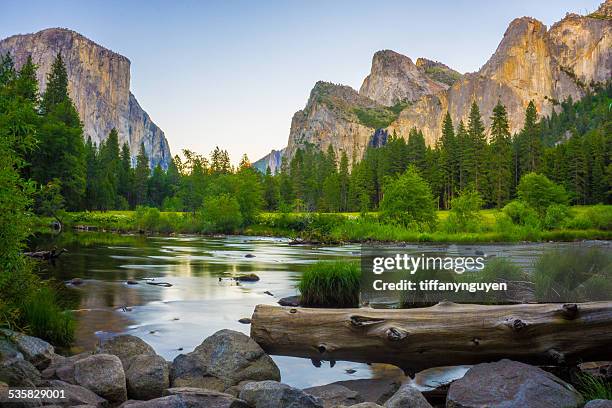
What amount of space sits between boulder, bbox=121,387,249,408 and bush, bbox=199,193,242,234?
190 feet

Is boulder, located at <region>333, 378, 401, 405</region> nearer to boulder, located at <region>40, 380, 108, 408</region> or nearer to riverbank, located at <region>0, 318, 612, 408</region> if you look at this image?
riverbank, located at <region>0, 318, 612, 408</region>

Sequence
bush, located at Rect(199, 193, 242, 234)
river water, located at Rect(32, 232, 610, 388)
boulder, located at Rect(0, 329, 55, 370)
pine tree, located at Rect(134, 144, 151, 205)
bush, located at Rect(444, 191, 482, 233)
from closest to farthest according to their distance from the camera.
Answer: boulder, located at Rect(0, 329, 55, 370) → river water, located at Rect(32, 232, 610, 388) → bush, located at Rect(444, 191, 482, 233) → bush, located at Rect(199, 193, 242, 234) → pine tree, located at Rect(134, 144, 151, 205)

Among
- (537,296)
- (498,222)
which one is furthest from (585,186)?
(537,296)

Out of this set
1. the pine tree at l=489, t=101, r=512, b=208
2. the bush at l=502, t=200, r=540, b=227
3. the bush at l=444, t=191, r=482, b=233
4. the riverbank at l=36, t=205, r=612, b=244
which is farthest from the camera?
the pine tree at l=489, t=101, r=512, b=208

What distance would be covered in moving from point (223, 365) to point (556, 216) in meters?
57.9

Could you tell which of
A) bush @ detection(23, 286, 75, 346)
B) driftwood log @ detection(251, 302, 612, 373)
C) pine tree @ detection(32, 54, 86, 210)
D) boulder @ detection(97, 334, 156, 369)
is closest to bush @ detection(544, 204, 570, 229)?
pine tree @ detection(32, 54, 86, 210)

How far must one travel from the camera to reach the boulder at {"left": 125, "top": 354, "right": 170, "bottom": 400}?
702cm

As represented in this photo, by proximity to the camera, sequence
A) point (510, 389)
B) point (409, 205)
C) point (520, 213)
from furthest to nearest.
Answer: point (520, 213) → point (409, 205) → point (510, 389)

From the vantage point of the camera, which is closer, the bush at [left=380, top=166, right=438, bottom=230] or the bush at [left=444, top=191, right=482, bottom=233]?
the bush at [left=380, top=166, right=438, bottom=230]

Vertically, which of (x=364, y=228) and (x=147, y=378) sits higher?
(x=364, y=228)

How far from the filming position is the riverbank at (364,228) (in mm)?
46281

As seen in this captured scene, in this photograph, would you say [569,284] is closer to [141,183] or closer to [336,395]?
[336,395]

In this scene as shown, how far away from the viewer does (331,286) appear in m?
14.0

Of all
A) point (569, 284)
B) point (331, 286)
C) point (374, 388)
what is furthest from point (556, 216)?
point (374, 388)
